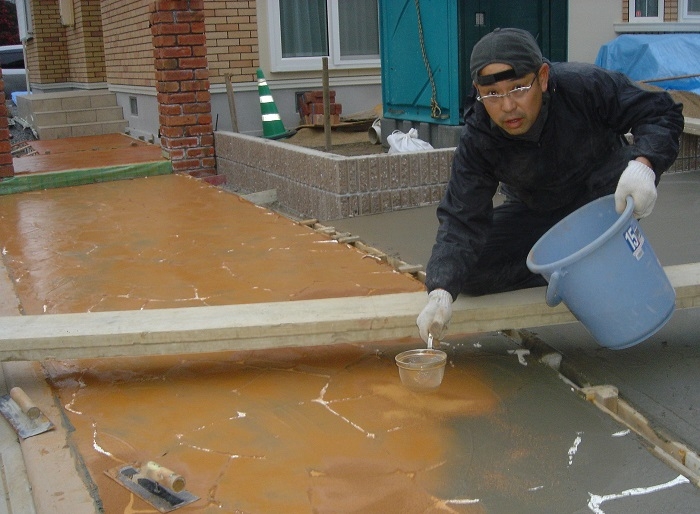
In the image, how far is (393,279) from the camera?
4.36 m

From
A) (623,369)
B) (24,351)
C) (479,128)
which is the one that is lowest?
(623,369)

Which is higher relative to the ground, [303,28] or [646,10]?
[646,10]

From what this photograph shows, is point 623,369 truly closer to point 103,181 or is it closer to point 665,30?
point 103,181

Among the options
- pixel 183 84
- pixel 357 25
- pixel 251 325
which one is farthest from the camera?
pixel 357 25

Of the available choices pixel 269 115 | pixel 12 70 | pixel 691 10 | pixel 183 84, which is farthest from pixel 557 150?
pixel 12 70

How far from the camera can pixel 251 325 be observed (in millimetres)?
3160

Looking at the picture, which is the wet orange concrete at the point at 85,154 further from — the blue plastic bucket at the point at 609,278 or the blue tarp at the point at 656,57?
the blue plastic bucket at the point at 609,278

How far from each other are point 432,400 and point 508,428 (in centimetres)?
33

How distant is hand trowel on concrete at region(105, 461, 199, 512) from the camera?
2.35 m

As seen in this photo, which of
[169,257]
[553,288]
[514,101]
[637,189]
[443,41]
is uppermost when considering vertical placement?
[443,41]

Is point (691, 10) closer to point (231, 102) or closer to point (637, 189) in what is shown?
point (231, 102)

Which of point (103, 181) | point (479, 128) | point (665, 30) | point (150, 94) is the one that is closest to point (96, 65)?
point (150, 94)

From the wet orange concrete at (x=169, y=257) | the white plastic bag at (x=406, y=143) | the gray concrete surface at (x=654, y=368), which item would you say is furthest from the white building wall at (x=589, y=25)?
the gray concrete surface at (x=654, y=368)

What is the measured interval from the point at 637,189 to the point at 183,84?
20.1ft
